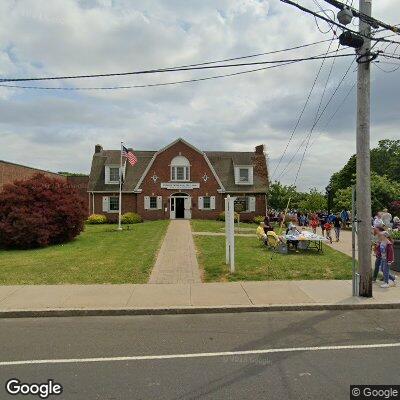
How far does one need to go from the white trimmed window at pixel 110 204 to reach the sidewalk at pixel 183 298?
2810 centimetres

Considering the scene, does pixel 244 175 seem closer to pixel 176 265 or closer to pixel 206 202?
pixel 206 202

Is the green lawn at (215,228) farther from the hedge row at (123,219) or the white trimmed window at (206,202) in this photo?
the hedge row at (123,219)

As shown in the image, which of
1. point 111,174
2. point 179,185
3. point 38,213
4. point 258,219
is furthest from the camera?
point 111,174

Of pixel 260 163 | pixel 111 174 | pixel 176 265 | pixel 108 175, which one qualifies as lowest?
pixel 176 265

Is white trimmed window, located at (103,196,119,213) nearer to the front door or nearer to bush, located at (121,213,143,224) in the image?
bush, located at (121,213,143,224)

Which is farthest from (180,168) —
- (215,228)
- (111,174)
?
(215,228)

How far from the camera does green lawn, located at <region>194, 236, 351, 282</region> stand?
10946mm

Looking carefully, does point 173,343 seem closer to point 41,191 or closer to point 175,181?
point 41,191

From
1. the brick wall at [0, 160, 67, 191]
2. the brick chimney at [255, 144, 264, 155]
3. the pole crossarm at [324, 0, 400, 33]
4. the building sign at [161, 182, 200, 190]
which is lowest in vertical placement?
the building sign at [161, 182, 200, 190]

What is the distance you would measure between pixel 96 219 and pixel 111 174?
5.12m

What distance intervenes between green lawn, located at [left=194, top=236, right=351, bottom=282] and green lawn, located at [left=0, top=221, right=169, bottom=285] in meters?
1.93

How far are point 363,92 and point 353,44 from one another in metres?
1.02

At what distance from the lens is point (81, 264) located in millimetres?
12719

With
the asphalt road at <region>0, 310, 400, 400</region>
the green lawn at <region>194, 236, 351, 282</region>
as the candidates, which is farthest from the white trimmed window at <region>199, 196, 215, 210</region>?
the asphalt road at <region>0, 310, 400, 400</region>
